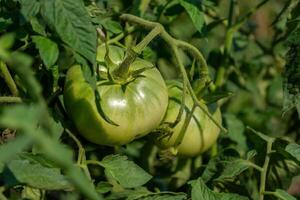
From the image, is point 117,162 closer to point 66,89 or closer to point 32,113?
point 66,89

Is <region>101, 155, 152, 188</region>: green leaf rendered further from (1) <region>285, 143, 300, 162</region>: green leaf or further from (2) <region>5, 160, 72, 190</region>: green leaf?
(1) <region>285, 143, 300, 162</region>: green leaf

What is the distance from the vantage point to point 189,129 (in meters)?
1.33

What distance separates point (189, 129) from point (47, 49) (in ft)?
1.21

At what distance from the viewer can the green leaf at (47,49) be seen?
107 cm

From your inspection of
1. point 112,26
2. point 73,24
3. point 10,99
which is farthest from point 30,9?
point 112,26

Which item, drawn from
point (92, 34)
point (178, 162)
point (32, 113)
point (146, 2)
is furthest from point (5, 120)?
point (178, 162)

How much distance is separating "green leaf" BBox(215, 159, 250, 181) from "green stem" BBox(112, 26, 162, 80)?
0.92 feet

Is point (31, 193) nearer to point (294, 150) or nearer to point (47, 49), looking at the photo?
point (47, 49)

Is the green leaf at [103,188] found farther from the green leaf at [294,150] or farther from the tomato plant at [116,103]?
the green leaf at [294,150]

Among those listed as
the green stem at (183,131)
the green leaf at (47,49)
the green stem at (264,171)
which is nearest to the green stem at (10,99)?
the green leaf at (47,49)

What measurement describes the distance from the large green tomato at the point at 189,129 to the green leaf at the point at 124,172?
0.45 feet

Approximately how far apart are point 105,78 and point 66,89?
0.23ft

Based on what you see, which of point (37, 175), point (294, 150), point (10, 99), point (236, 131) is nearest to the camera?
point (37, 175)

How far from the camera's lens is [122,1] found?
1.72m
